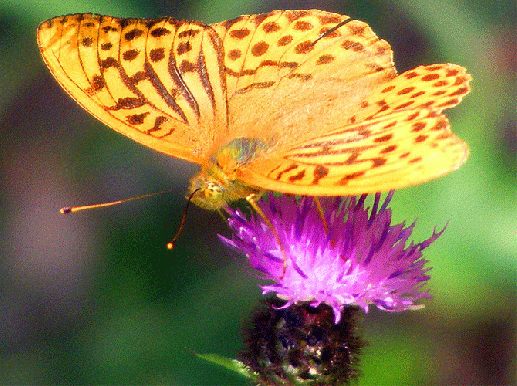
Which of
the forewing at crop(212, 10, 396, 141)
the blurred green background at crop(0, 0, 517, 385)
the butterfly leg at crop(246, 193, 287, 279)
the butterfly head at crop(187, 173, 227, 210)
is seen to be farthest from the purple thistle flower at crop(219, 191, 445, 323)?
the blurred green background at crop(0, 0, 517, 385)

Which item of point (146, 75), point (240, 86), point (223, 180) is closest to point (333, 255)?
point (223, 180)

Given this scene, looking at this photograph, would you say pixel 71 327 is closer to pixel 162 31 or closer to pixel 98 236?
pixel 98 236

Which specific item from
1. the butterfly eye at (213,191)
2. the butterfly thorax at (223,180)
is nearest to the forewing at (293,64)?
the butterfly thorax at (223,180)

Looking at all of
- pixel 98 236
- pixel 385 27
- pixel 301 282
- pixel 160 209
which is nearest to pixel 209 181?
pixel 301 282

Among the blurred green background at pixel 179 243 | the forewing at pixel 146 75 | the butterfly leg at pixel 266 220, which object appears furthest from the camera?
the blurred green background at pixel 179 243

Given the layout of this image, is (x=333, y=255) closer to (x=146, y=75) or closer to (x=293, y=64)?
(x=293, y=64)

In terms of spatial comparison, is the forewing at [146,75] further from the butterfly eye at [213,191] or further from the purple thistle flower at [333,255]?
the purple thistle flower at [333,255]
